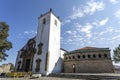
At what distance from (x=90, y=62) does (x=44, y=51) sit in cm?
1048

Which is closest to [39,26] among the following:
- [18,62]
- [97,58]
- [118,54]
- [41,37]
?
[41,37]

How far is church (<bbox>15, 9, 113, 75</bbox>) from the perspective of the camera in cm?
2098

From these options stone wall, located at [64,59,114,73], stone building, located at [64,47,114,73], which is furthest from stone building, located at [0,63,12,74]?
stone wall, located at [64,59,114,73]

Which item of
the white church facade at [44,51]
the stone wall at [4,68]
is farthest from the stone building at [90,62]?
the stone wall at [4,68]

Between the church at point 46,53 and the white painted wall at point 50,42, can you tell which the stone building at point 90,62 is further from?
the white painted wall at point 50,42

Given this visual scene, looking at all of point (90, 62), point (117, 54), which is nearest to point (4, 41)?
point (90, 62)

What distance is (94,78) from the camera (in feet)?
43.7

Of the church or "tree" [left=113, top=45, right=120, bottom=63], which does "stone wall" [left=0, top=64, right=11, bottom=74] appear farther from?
"tree" [left=113, top=45, right=120, bottom=63]

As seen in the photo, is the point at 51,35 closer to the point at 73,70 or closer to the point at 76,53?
the point at 76,53

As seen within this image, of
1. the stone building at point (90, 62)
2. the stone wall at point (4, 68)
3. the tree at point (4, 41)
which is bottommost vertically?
the stone wall at point (4, 68)

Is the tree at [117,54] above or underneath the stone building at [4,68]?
above

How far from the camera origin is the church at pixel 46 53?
68.8 ft

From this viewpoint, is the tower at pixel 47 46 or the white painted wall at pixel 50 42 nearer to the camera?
the tower at pixel 47 46

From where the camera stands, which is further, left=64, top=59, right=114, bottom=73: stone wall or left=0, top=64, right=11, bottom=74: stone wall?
left=0, top=64, right=11, bottom=74: stone wall
